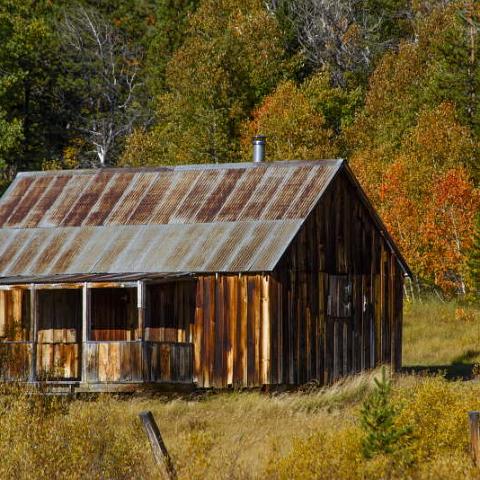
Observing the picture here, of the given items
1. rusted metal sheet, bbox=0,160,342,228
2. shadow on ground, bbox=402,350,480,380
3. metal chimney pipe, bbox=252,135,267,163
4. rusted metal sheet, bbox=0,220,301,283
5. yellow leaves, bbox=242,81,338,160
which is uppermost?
yellow leaves, bbox=242,81,338,160

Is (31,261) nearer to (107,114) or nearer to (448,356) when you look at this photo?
(448,356)

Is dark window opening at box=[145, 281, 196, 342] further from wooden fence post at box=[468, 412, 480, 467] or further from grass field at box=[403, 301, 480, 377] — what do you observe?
wooden fence post at box=[468, 412, 480, 467]

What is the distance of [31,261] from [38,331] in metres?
1.66

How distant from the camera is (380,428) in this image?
17.5m

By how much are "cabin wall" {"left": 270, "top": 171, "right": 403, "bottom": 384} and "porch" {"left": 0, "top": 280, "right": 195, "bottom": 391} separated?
2074 mm

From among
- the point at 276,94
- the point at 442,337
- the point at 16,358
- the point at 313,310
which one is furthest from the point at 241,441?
the point at 276,94

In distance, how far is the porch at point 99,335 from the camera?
93.1 ft

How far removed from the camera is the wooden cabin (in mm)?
28875

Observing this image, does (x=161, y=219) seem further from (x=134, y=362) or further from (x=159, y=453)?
(x=159, y=453)

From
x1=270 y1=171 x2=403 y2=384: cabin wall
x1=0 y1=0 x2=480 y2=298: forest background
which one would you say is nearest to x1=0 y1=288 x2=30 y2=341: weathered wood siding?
x1=270 y1=171 x2=403 y2=384: cabin wall

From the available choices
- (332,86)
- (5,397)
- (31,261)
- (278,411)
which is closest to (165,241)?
(31,261)

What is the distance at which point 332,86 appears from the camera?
240 ft

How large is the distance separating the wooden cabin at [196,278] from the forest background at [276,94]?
14640 millimetres

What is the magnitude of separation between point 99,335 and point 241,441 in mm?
10968
